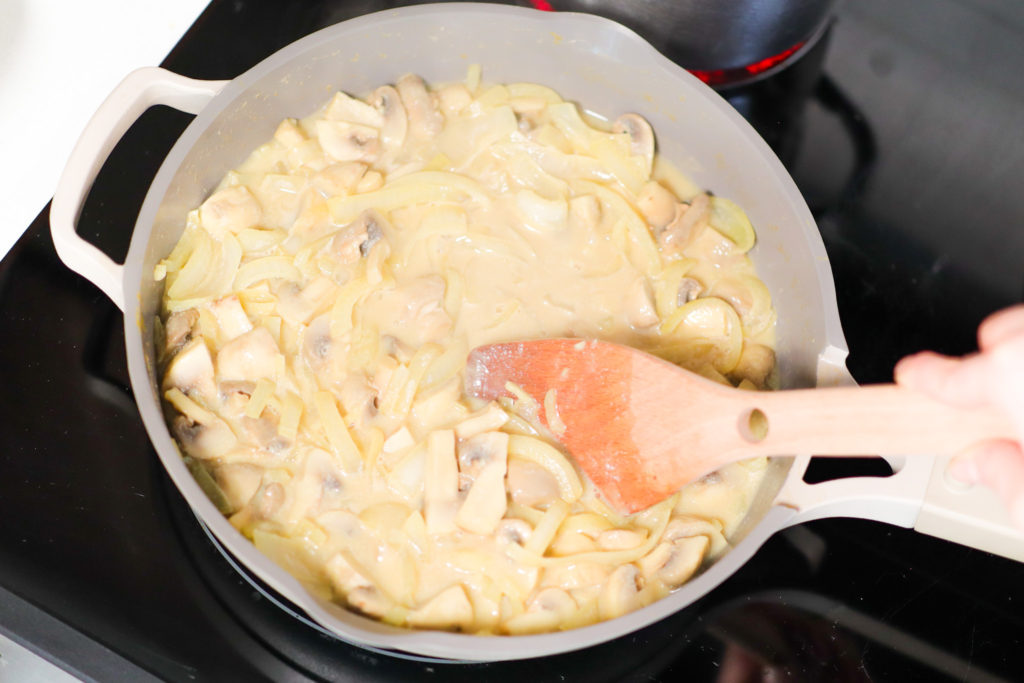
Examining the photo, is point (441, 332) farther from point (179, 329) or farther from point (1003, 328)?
point (1003, 328)

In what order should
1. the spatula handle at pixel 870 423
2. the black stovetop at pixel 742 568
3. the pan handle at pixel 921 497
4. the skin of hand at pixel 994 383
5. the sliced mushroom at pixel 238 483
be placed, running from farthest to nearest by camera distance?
the sliced mushroom at pixel 238 483 < the black stovetop at pixel 742 568 < the pan handle at pixel 921 497 < the spatula handle at pixel 870 423 < the skin of hand at pixel 994 383

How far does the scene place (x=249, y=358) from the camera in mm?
1895

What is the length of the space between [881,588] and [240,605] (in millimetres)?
1297

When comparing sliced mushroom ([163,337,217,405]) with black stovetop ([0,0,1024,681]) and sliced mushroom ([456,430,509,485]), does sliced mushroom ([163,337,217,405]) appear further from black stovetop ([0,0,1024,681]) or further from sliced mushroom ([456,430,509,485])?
sliced mushroom ([456,430,509,485])

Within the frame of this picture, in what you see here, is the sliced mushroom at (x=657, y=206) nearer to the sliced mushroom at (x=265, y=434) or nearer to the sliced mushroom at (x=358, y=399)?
the sliced mushroom at (x=358, y=399)

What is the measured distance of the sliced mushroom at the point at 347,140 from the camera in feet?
6.97

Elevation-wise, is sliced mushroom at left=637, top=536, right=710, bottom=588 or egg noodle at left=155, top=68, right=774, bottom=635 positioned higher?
egg noodle at left=155, top=68, right=774, bottom=635

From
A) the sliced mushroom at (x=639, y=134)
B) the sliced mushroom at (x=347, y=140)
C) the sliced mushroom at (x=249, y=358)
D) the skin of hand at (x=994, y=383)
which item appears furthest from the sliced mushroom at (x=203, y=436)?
the skin of hand at (x=994, y=383)

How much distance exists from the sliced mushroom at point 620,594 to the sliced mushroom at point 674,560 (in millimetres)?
40

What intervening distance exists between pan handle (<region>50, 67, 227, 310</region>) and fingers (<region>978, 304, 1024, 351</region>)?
146cm

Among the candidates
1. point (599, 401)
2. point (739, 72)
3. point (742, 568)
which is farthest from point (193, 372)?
point (739, 72)

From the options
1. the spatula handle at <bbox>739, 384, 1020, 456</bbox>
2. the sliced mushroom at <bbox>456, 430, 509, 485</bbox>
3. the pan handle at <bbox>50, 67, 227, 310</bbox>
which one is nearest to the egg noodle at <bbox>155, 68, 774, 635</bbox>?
the sliced mushroom at <bbox>456, 430, 509, 485</bbox>

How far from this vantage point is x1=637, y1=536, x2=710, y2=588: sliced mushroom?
177 centimetres

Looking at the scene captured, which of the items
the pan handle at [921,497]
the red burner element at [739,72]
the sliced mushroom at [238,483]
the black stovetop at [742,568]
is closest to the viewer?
the pan handle at [921,497]
